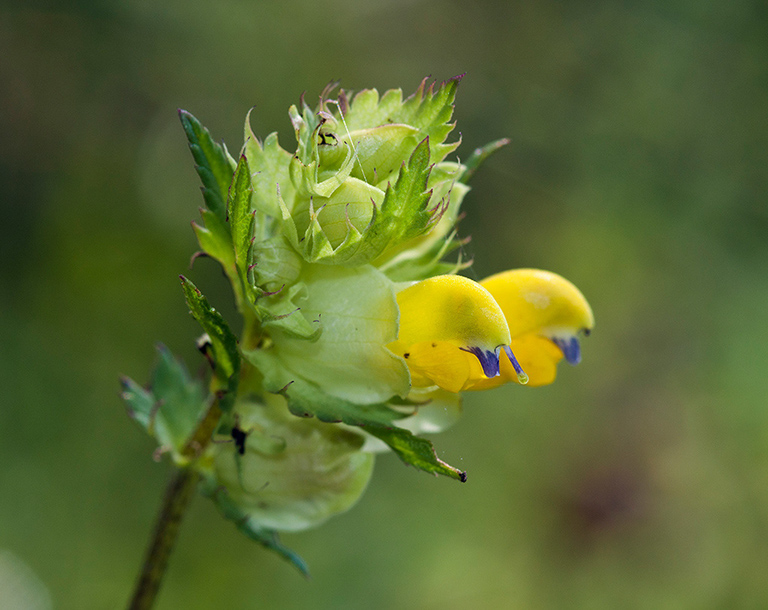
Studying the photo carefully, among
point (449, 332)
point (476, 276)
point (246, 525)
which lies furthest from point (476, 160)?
point (476, 276)

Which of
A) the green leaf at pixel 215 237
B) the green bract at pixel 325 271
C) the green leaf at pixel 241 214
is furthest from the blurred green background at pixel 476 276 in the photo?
the green leaf at pixel 241 214

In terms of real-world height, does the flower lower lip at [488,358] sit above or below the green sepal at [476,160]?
below

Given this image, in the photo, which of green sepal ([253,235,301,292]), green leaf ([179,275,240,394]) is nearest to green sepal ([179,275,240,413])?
green leaf ([179,275,240,394])

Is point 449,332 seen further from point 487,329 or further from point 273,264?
point 273,264

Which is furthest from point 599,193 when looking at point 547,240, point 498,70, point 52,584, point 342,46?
point 52,584

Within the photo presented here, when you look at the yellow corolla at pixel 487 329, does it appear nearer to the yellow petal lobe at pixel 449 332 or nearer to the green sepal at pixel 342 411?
the yellow petal lobe at pixel 449 332

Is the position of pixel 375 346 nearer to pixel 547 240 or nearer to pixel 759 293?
pixel 547 240
